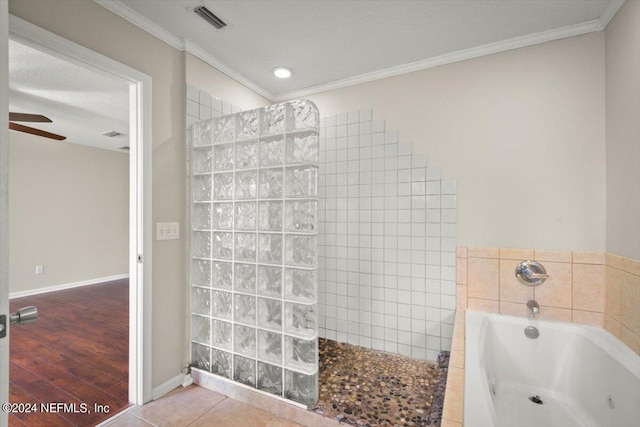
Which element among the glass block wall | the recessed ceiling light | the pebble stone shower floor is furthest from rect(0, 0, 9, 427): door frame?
the recessed ceiling light

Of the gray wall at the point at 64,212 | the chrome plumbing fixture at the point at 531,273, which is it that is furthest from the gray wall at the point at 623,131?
the gray wall at the point at 64,212

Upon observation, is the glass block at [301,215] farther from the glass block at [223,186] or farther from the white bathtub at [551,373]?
the white bathtub at [551,373]

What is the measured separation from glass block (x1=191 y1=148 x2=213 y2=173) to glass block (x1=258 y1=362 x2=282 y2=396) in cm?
136

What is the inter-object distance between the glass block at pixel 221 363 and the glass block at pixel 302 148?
52.8 inches

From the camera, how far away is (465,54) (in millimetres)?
2104

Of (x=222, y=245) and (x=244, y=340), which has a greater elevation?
(x=222, y=245)

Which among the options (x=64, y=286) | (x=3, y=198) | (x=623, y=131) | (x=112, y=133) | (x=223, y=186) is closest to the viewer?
(x=3, y=198)

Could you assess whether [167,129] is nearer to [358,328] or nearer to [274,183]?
[274,183]

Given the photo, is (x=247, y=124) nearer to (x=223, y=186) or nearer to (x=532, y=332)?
(x=223, y=186)

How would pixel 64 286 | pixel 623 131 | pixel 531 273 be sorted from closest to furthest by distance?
pixel 623 131, pixel 531 273, pixel 64 286

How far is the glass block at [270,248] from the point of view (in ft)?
5.87

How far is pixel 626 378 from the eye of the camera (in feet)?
4.41

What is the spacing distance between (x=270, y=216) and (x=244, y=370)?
100 cm

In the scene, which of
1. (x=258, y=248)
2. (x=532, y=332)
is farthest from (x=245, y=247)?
(x=532, y=332)
